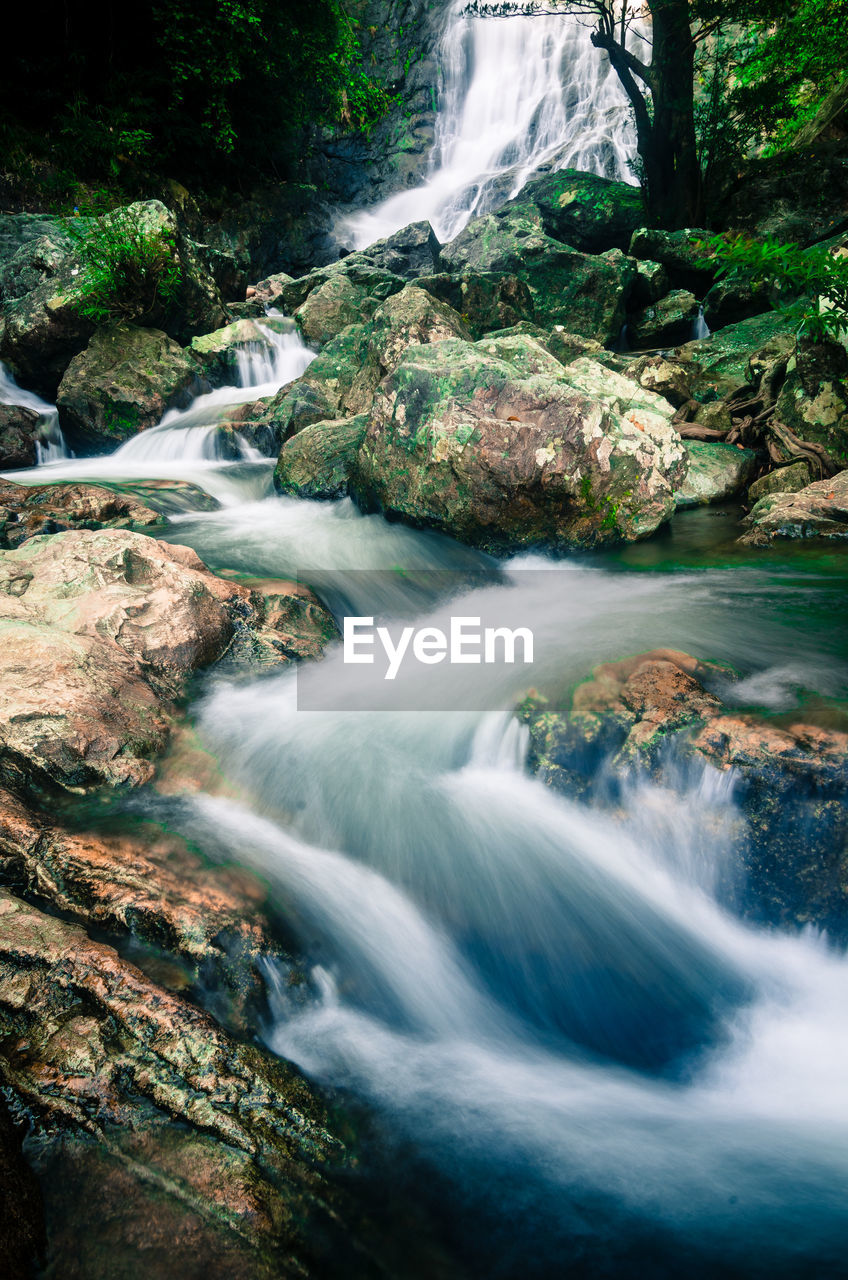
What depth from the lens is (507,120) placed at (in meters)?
23.8

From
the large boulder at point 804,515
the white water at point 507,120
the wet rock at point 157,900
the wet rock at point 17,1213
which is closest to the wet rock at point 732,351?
the large boulder at point 804,515

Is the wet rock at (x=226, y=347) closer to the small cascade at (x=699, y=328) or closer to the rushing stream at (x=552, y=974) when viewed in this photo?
the small cascade at (x=699, y=328)

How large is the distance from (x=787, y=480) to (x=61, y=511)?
266 inches

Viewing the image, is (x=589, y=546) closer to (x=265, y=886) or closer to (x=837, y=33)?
(x=265, y=886)

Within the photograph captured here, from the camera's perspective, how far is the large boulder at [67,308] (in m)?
9.02

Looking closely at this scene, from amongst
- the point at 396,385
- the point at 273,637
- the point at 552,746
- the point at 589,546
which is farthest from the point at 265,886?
the point at 396,385

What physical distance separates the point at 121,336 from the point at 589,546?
781cm

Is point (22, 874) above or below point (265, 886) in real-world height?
above

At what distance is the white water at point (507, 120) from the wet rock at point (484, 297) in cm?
1371

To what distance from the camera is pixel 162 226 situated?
9.27m

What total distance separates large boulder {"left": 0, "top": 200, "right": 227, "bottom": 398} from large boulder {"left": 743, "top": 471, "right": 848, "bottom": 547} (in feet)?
29.9

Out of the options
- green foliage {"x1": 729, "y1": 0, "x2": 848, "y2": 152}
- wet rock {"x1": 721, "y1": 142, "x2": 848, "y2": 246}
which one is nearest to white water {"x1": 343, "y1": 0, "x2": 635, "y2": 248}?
green foliage {"x1": 729, "y1": 0, "x2": 848, "y2": 152}

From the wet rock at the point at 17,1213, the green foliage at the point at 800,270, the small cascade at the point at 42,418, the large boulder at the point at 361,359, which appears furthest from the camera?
the small cascade at the point at 42,418

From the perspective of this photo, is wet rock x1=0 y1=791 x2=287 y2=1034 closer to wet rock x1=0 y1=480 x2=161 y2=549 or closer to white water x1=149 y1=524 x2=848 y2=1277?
white water x1=149 y1=524 x2=848 y2=1277
